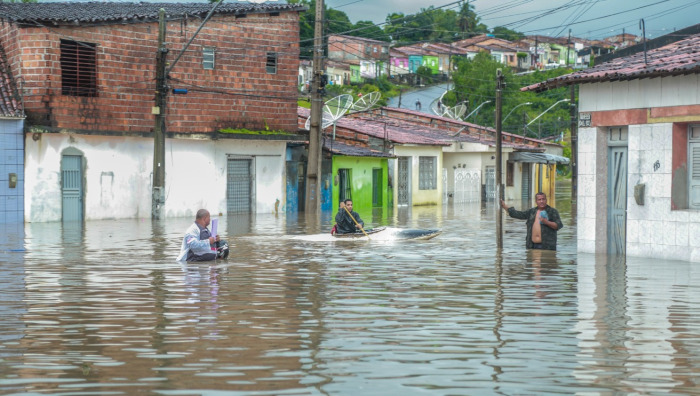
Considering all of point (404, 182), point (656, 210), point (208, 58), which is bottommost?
point (656, 210)

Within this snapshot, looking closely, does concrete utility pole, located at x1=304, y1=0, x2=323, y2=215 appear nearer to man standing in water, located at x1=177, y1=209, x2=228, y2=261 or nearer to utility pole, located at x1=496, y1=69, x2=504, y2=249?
utility pole, located at x1=496, y1=69, x2=504, y2=249

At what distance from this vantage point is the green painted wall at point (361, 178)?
150ft

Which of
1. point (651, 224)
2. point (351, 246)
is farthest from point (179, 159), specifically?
point (651, 224)

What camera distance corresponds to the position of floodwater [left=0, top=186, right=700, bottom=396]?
25.3 ft

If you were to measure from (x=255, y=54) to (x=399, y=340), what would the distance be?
103ft

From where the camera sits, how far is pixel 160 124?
106ft

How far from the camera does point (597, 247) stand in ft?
65.7

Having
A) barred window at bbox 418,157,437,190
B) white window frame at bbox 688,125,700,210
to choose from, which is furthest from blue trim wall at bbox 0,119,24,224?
barred window at bbox 418,157,437,190

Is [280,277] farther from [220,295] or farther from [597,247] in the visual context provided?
[597,247]

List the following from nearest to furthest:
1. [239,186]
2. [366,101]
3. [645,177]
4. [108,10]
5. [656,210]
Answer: [656,210] < [645,177] < [108,10] < [239,186] < [366,101]

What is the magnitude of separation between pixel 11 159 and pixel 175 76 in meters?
7.32

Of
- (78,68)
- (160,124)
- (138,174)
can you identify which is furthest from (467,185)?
(78,68)

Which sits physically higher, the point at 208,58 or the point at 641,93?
the point at 208,58

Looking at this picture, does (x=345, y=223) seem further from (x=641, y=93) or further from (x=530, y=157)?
(x=530, y=157)
